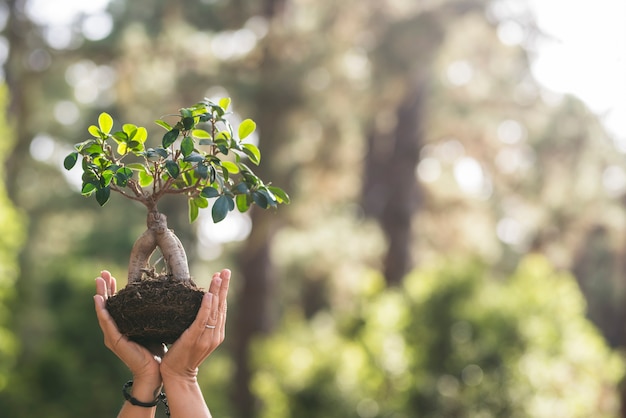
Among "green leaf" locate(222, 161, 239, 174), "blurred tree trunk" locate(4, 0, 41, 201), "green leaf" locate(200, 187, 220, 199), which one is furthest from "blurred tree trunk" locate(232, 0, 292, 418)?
"green leaf" locate(200, 187, 220, 199)

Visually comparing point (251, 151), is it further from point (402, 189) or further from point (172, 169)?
point (402, 189)

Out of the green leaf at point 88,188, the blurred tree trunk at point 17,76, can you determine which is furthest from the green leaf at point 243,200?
the blurred tree trunk at point 17,76

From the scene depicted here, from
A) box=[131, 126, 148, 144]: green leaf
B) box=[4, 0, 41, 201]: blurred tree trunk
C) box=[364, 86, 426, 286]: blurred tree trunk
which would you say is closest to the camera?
box=[131, 126, 148, 144]: green leaf

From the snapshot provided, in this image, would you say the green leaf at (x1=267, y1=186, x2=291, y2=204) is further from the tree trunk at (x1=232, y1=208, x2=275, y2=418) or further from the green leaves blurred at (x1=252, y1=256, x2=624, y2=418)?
the tree trunk at (x1=232, y1=208, x2=275, y2=418)

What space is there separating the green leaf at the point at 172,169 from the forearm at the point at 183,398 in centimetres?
58

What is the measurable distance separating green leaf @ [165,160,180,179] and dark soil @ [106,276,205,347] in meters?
0.32

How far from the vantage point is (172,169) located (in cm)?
255

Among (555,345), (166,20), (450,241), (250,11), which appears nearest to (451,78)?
(450,241)

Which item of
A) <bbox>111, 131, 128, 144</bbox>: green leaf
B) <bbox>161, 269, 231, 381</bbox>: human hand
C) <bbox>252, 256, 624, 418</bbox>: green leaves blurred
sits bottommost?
A: <bbox>161, 269, 231, 381</bbox>: human hand

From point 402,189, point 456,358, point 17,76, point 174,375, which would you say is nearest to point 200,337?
point 174,375

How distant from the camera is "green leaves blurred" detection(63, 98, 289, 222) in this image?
2570mm

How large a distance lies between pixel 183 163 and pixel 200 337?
1.81 feet

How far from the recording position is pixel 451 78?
1511cm

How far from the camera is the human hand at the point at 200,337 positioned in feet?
7.89
